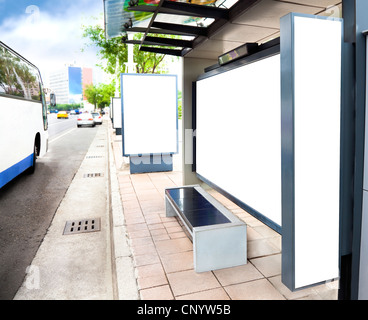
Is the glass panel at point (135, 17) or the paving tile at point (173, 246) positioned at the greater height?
the glass panel at point (135, 17)

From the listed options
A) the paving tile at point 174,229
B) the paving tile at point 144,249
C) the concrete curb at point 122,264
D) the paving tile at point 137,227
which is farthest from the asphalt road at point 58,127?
the paving tile at point 144,249

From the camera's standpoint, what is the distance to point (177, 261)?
3.29 meters

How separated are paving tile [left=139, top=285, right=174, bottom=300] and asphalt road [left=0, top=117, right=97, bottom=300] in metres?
1.27

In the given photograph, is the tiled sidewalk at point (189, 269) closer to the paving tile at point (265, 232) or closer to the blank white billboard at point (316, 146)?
the paving tile at point (265, 232)

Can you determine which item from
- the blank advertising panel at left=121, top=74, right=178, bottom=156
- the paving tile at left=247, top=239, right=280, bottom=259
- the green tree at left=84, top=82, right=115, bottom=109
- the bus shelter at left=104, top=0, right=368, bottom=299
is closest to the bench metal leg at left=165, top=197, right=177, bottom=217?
the paving tile at left=247, top=239, right=280, bottom=259

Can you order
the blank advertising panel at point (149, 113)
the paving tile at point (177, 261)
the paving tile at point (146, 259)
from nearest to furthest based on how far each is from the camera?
the paving tile at point (177, 261)
the paving tile at point (146, 259)
the blank advertising panel at point (149, 113)

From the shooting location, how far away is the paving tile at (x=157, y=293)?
104 inches

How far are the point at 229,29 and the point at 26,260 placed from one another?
3598mm

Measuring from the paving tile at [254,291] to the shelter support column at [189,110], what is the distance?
2.89 m

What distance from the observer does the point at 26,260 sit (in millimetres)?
3615

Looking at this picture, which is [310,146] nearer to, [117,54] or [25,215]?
[25,215]

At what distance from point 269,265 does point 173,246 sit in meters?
1.11

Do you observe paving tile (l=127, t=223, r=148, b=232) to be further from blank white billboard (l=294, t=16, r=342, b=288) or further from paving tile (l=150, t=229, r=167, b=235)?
blank white billboard (l=294, t=16, r=342, b=288)

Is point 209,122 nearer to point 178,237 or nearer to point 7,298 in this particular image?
point 178,237
